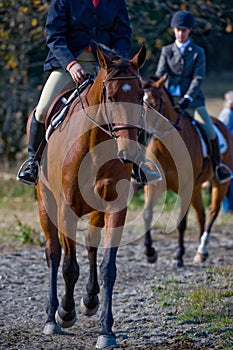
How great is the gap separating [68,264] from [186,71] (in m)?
4.83

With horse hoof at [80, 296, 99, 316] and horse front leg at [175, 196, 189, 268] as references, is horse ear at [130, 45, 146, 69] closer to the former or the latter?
horse hoof at [80, 296, 99, 316]

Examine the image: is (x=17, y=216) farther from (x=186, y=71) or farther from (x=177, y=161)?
(x=186, y=71)

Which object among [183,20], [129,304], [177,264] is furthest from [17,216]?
[129,304]

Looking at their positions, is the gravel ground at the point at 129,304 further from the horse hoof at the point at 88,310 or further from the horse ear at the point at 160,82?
the horse ear at the point at 160,82

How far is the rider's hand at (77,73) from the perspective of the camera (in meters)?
6.83

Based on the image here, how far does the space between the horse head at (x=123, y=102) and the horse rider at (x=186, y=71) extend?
14.6 ft

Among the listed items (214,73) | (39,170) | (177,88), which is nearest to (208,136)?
(177,88)

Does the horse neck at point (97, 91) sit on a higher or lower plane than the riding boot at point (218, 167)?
higher

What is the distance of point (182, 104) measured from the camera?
10484 mm

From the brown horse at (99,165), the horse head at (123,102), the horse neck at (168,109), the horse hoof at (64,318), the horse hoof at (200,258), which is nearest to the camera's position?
the horse head at (123,102)

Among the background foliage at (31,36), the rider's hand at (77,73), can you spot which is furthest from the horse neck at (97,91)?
the background foliage at (31,36)

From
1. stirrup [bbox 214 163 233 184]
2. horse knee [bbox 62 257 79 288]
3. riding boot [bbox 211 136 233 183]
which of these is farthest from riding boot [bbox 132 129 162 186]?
stirrup [bbox 214 163 233 184]

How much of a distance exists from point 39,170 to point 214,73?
25.5m

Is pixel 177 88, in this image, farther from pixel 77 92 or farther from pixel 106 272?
pixel 106 272
